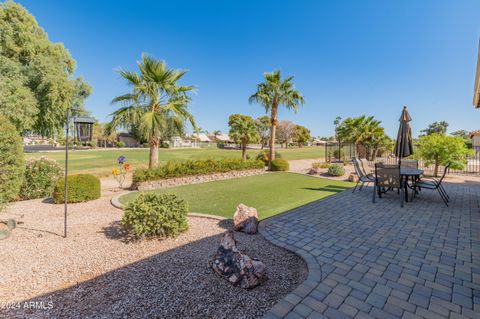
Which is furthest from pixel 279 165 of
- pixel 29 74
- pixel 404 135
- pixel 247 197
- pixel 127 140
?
pixel 127 140

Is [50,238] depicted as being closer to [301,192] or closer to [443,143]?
[301,192]

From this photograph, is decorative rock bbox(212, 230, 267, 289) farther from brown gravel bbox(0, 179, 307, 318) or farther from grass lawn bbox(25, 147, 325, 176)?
grass lawn bbox(25, 147, 325, 176)

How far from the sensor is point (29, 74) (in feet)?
34.4

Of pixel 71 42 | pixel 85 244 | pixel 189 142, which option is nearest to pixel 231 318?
pixel 85 244

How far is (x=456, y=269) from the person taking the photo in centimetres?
265

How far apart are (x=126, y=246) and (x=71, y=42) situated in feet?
52.1

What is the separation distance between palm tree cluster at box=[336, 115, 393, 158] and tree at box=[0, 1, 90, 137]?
21.9m

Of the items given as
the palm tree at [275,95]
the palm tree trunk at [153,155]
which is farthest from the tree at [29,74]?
the palm tree at [275,95]

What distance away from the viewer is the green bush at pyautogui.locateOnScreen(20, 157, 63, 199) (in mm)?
6246

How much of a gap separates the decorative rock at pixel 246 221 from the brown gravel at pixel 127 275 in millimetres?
159

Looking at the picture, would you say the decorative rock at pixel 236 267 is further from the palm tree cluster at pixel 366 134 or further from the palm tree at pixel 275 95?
the palm tree cluster at pixel 366 134

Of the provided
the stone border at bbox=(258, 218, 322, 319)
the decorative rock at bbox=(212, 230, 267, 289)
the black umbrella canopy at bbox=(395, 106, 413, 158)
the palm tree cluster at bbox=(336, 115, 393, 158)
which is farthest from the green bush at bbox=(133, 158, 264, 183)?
the palm tree cluster at bbox=(336, 115, 393, 158)

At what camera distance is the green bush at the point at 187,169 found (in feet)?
25.4

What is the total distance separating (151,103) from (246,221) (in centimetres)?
665
